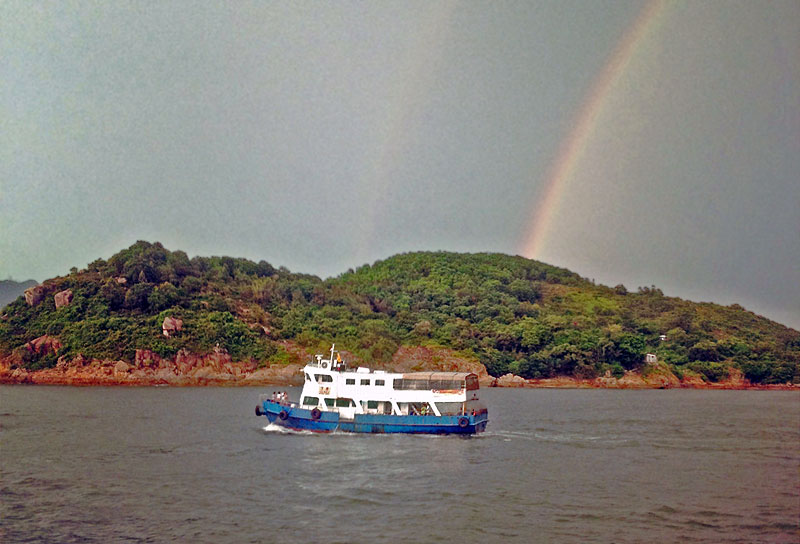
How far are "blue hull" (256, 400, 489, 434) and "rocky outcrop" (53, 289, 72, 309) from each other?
12791 cm

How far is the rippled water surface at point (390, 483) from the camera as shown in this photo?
114ft

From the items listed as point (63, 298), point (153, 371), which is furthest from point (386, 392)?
point (63, 298)

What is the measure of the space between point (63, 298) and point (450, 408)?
13982 centimetres

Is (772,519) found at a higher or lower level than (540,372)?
lower

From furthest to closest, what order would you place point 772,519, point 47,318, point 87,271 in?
1. point 87,271
2. point 47,318
3. point 772,519

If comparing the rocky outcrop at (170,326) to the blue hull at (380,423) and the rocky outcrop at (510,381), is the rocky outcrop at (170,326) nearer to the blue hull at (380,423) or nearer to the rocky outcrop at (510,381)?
the rocky outcrop at (510,381)

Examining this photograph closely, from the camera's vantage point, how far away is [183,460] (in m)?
53.7

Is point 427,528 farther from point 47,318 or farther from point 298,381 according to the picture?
point 47,318

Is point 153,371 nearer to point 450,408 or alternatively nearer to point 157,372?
point 157,372

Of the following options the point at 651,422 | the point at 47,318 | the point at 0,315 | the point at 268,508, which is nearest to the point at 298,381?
→ the point at 47,318

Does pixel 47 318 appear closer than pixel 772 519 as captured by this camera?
No

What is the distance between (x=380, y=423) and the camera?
68438 mm

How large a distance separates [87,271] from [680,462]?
17284 centimetres

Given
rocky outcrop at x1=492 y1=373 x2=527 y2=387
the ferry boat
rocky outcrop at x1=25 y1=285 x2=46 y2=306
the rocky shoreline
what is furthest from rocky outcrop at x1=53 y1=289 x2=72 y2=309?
the ferry boat
